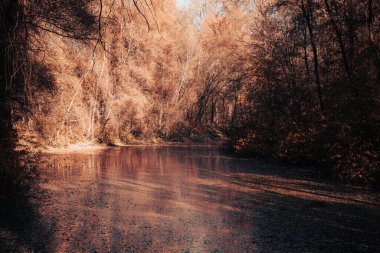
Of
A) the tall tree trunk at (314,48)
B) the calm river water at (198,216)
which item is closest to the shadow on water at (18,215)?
the calm river water at (198,216)

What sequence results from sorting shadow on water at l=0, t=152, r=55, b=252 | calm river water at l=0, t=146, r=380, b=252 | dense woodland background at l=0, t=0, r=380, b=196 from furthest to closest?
dense woodland background at l=0, t=0, r=380, b=196
calm river water at l=0, t=146, r=380, b=252
shadow on water at l=0, t=152, r=55, b=252

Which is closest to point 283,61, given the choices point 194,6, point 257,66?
point 257,66

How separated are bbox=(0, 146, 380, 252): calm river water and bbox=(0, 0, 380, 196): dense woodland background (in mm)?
1906

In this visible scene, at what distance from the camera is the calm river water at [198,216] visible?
19.1ft

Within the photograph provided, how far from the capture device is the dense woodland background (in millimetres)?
8602

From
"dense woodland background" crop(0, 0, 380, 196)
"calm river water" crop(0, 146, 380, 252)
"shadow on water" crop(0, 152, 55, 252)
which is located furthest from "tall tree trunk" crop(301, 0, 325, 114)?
"shadow on water" crop(0, 152, 55, 252)

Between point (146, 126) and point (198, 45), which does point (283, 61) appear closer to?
point (146, 126)

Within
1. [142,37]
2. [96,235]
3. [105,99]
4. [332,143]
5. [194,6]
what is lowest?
[96,235]

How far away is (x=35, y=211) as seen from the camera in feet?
25.9

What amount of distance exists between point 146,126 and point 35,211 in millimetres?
28784

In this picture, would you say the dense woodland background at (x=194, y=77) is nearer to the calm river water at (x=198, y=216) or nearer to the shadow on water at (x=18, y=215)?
the shadow on water at (x=18, y=215)

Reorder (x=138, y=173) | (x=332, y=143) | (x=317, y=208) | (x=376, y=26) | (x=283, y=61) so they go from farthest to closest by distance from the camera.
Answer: (x=283, y=61)
(x=138, y=173)
(x=332, y=143)
(x=376, y=26)
(x=317, y=208)

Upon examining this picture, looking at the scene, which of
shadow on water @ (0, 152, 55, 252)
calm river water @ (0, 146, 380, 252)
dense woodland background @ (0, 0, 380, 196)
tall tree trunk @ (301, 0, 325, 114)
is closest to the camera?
shadow on water @ (0, 152, 55, 252)

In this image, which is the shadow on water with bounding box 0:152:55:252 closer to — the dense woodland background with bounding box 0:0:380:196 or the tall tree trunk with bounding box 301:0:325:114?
the dense woodland background with bounding box 0:0:380:196
